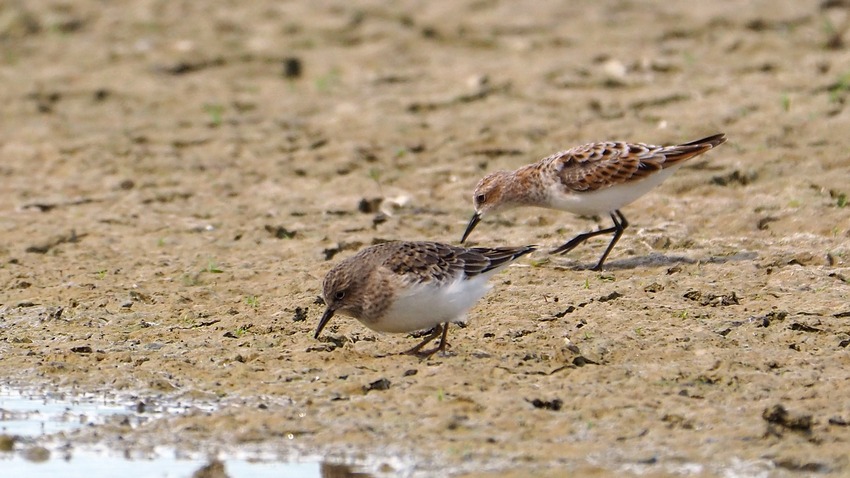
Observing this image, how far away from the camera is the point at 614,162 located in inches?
388

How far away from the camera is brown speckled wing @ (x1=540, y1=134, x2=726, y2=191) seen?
980cm

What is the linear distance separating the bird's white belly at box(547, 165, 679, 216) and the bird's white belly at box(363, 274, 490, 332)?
199cm

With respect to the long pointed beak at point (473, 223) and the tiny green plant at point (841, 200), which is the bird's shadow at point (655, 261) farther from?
the tiny green plant at point (841, 200)

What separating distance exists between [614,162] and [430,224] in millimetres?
1802

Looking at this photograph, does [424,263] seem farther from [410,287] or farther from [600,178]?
[600,178]

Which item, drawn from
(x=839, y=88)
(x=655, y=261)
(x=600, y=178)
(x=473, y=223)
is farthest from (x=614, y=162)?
(x=839, y=88)

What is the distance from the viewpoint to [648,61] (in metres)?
14.2

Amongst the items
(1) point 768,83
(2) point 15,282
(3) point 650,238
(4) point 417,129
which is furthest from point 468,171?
(2) point 15,282

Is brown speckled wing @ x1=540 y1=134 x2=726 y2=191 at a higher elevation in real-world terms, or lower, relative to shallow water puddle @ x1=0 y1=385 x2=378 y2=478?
higher

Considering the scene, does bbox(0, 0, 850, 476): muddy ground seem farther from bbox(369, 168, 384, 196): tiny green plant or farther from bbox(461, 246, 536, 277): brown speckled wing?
bbox(461, 246, 536, 277): brown speckled wing

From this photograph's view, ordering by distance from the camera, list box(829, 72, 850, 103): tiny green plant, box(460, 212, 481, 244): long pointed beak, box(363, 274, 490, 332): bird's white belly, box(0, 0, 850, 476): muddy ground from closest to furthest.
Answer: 1. box(0, 0, 850, 476): muddy ground
2. box(363, 274, 490, 332): bird's white belly
3. box(460, 212, 481, 244): long pointed beak
4. box(829, 72, 850, 103): tiny green plant

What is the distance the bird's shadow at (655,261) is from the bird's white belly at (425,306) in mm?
2006

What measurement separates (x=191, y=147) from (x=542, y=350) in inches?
241

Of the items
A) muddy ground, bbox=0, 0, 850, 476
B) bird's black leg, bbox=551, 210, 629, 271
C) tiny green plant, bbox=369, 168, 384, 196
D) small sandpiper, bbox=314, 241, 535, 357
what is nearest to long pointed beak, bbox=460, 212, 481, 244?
muddy ground, bbox=0, 0, 850, 476
